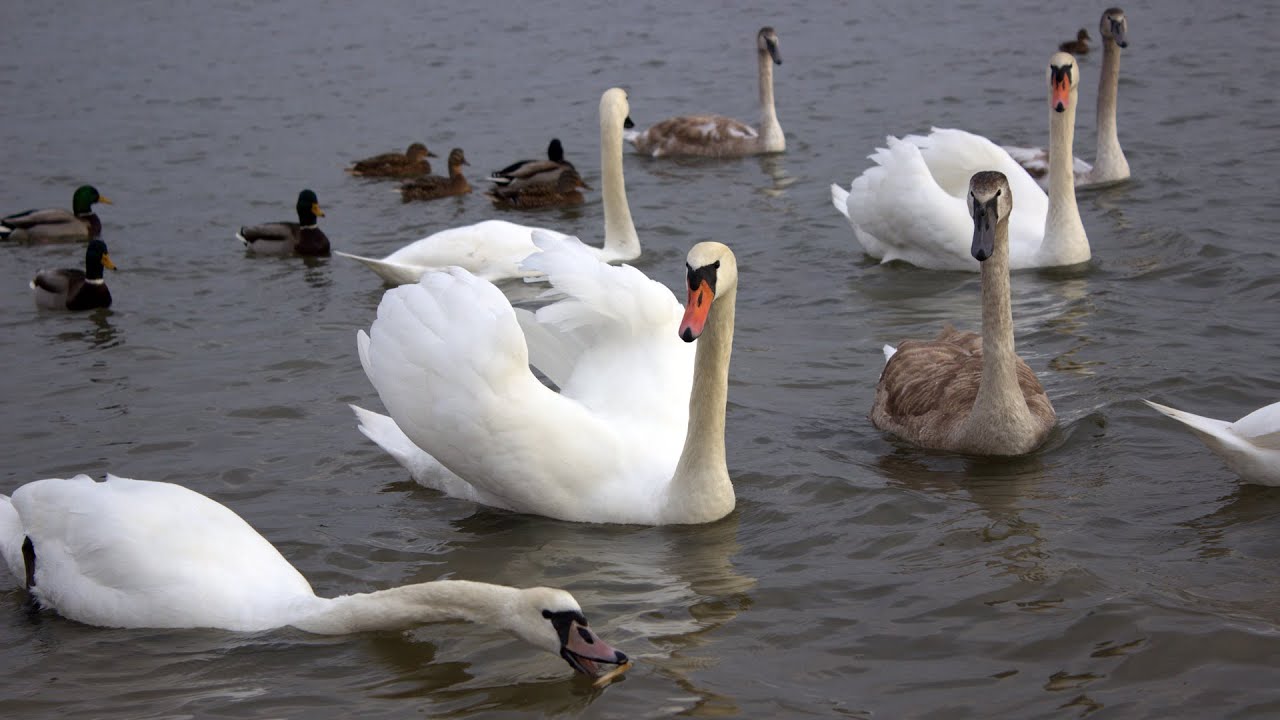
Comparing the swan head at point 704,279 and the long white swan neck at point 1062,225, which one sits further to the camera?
the long white swan neck at point 1062,225

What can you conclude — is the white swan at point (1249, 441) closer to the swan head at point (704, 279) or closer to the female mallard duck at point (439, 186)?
the swan head at point (704, 279)

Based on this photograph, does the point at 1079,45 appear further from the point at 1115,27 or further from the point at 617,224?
the point at 617,224

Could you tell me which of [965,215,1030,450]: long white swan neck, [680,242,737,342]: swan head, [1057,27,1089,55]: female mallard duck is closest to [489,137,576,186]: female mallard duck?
[1057,27,1089,55]: female mallard duck

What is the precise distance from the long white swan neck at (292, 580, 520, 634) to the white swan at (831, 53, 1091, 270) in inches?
222

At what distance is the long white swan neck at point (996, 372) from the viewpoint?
6.67m

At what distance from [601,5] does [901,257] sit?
47.5ft

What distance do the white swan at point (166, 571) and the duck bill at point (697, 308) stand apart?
123cm

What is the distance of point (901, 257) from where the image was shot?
1035cm

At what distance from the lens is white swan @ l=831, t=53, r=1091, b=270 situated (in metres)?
9.85

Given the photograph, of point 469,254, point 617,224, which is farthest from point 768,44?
point 469,254

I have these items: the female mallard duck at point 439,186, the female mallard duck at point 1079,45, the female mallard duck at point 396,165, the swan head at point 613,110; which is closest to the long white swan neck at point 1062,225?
the swan head at point 613,110

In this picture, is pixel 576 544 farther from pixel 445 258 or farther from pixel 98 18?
pixel 98 18

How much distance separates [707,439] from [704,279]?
68 centimetres

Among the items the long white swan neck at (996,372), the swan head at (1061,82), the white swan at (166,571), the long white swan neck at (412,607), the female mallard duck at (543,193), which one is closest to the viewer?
the long white swan neck at (412,607)
